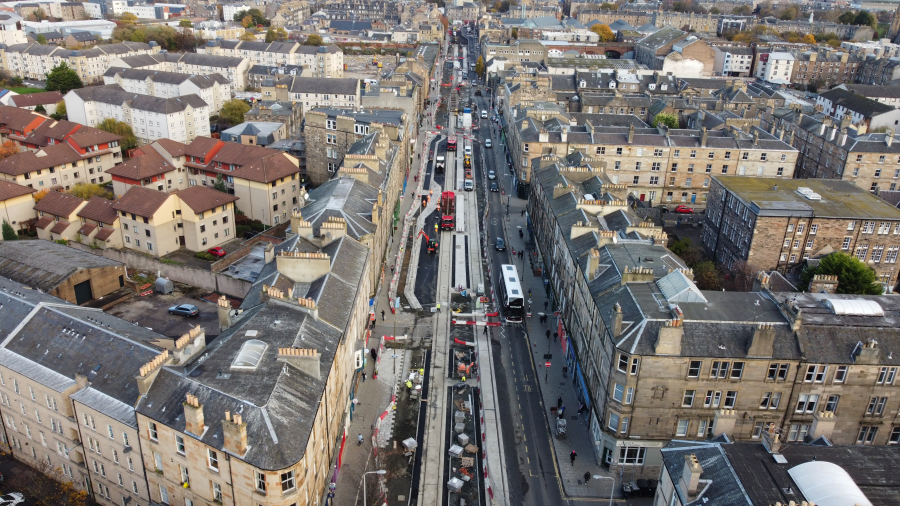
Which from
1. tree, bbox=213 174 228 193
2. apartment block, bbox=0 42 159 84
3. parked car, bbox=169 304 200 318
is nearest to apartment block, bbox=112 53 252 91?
apartment block, bbox=0 42 159 84

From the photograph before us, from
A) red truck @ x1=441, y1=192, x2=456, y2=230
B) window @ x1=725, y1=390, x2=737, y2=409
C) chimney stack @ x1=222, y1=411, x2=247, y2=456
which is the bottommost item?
red truck @ x1=441, y1=192, x2=456, y2=230

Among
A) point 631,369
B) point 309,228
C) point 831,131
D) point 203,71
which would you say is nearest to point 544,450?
point 631,369

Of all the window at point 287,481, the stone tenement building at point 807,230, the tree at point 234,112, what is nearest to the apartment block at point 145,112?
the tree at point 234,112

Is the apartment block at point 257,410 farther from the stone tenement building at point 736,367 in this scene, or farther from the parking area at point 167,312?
the stone tenement building at point 736,367

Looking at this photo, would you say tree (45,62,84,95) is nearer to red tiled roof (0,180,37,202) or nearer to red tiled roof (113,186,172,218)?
red tiled roof (0,180,37,202)

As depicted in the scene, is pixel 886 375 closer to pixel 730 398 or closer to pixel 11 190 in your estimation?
pixel 730 398

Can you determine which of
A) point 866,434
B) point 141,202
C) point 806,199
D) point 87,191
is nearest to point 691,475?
point 866,434
